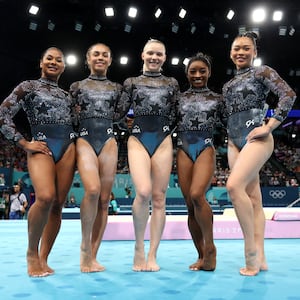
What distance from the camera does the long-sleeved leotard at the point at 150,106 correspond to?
139 inches

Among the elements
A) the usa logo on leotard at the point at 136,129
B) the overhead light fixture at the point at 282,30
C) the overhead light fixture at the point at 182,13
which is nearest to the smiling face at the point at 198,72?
the usa logo on leotard at the point at 136,129

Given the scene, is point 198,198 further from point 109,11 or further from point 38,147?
point 109,11

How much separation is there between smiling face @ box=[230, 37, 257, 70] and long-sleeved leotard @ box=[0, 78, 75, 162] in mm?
1608

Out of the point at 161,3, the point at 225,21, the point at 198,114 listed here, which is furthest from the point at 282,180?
the point at 198,114

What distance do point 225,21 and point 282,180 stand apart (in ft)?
27.6

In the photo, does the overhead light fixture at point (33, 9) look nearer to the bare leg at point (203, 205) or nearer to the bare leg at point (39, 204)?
the bare leg at point (39, 204)

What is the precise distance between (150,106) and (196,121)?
0.44 m

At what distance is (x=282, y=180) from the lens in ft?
59.4

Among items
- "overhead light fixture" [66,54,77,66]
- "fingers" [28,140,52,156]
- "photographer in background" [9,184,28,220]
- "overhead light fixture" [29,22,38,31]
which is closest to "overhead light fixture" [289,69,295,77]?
"overhead light fixture" [66,54,77,66]

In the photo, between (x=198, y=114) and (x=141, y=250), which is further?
(x=198, y=114)

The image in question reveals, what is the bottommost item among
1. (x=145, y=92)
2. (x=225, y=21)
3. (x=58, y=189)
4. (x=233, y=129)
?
(x=58, y=189)

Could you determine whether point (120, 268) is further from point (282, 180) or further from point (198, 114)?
point (282, 180)

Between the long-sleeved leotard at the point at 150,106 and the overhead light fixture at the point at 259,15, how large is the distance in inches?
377

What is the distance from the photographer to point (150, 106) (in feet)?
11.7
